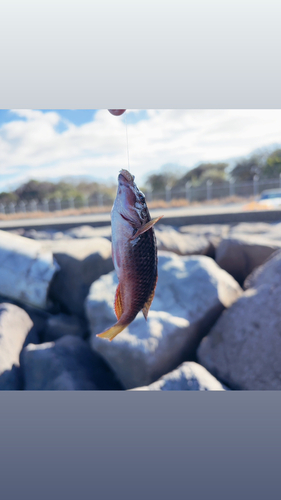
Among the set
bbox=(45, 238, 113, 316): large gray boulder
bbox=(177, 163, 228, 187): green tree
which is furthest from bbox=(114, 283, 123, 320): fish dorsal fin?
bbox=(177, 163, 228, 187): green tree

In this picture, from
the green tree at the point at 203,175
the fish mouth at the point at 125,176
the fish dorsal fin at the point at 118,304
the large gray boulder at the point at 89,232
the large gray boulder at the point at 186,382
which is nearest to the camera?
the fish mouth at the point at 125,176

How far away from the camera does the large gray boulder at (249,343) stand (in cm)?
175

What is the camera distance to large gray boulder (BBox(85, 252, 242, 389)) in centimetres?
179

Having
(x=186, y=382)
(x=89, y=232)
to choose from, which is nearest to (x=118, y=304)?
(x=186, y=382)

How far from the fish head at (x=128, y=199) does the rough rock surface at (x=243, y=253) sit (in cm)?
138

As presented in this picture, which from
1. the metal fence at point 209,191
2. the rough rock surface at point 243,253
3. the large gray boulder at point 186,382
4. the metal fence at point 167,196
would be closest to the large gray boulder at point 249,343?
the large gray boulder at point 186,382

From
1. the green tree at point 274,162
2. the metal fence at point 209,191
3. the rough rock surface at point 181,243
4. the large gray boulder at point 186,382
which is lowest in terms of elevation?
the large gray boulder at point 186,382

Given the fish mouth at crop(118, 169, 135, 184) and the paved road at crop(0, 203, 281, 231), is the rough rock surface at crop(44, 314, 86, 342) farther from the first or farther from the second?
the fish mouth at crop(118, 169, 135, 184)

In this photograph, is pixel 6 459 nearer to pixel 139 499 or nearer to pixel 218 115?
pixel 139 499

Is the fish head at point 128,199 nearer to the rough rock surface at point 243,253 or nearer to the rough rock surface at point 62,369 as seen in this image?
the rough rock surface at point 62,369

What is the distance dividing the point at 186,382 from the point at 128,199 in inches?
41.3

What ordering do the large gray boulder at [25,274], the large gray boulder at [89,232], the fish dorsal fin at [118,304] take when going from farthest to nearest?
the large gray boulder at [89,232] → the large gray boulder at [25,274] → the fish dorsal fin at [118,304]
